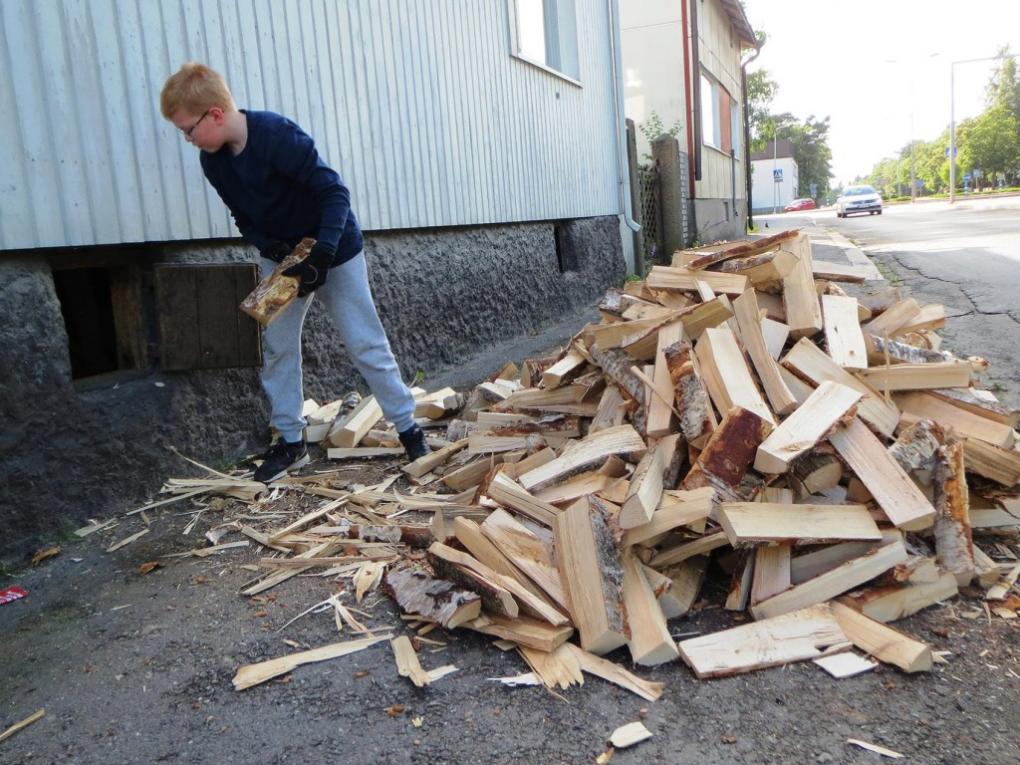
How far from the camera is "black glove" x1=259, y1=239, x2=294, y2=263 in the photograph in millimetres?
3949

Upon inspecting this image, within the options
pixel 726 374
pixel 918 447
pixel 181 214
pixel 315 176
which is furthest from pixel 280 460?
pixel 918 447

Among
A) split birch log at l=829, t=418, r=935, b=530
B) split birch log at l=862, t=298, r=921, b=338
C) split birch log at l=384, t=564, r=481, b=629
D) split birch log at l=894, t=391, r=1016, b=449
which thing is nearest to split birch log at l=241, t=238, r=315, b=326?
split birch log at l=384, t=564, r=481, b=629

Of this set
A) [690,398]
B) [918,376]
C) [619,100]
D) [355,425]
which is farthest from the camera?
[619,100]

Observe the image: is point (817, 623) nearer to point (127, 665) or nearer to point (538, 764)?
point (538, 764)

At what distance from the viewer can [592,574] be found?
249 centimetres

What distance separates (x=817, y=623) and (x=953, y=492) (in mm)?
759

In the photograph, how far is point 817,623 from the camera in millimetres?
2439

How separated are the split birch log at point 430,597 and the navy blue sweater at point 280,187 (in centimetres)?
165

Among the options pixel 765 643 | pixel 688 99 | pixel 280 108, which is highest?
pixel 688 99

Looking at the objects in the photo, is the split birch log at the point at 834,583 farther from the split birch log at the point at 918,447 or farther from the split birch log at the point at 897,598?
the split birch log at the point at 918,447

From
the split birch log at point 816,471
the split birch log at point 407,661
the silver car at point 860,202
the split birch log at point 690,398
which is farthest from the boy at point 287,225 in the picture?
the silver car at point 860,202

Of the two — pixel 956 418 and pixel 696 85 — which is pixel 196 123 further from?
pixel 696 85

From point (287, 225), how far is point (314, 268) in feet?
1.12

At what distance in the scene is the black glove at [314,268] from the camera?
367cm
